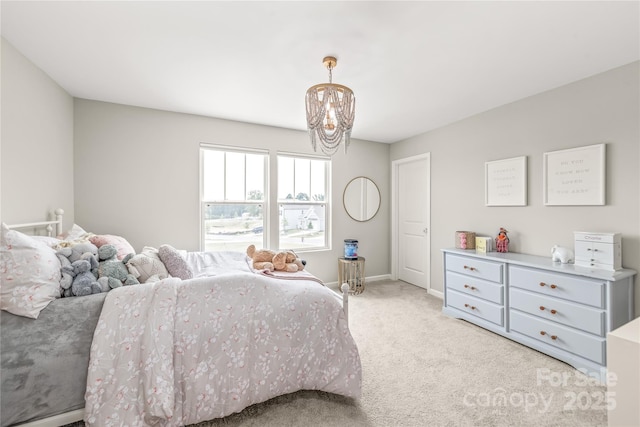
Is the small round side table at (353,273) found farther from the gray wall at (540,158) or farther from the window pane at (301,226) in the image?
the gray wall at (540,158)

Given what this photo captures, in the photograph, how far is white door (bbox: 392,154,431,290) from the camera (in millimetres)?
4156

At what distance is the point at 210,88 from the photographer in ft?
8.63

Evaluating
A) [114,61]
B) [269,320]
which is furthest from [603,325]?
[114,61]

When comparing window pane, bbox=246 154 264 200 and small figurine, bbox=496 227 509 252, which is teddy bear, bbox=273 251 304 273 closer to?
window pane, bbox=246 154 264 200

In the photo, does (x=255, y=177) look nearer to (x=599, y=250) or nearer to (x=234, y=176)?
(x=234, y=176)

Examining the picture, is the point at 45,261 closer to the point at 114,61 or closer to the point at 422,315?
the point at 114,61

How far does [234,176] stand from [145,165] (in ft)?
3.35

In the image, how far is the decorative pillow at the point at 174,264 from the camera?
192 centimetres

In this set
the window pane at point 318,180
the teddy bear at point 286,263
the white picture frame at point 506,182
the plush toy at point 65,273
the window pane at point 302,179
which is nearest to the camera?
the plush toy at point 65,273

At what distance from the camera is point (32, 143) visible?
2.17m

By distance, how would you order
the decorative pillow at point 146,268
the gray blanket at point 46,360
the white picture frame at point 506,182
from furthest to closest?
the white picture frame at point 506,182 → the decorative pillow at point 146,268 → the gray blanket at point 46,360

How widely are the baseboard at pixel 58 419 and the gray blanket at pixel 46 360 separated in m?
0.02

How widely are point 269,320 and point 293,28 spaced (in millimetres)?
1866

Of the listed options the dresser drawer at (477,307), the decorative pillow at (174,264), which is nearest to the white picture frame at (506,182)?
the dresser drawer at (477,307)
